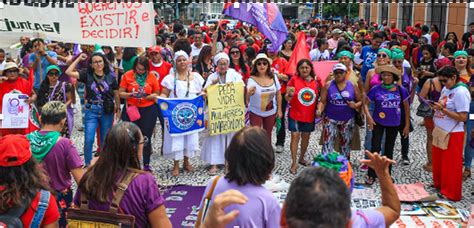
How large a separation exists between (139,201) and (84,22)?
176 inches

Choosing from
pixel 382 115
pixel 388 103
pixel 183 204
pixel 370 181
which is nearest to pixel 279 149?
pixel 370 181

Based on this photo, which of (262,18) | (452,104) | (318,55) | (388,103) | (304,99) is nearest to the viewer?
(452,104)

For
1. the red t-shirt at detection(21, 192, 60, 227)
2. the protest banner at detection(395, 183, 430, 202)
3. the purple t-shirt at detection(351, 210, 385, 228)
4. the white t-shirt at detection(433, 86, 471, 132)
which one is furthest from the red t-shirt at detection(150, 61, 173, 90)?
the purple t-shirt at detection(351, 210, 385, 228)

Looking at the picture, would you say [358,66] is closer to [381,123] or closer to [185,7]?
[381,123]

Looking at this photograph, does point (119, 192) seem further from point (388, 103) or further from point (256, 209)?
point (388, 103)

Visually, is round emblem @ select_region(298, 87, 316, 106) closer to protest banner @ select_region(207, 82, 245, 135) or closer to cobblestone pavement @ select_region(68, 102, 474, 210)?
protest banner @ select_region(207, 82, 245, 135)

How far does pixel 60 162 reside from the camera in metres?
4.28

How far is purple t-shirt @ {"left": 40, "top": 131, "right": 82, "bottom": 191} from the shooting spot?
4.24m

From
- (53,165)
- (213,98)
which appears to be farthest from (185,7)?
→ (53,165)

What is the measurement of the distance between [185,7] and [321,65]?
149 feet

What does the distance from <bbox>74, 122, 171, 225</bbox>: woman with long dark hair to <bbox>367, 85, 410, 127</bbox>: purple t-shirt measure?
4.28 m

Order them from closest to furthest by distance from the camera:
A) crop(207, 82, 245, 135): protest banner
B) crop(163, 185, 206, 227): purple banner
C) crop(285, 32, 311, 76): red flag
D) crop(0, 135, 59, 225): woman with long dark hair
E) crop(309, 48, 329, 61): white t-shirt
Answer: crop(0, 135, 59, 225): woman with long dark hair
crop(163, 185, 206, 227): purple banner
crop(207, 82, 245, 135): protest banner
crop(285, 32, 311, 76): red flag
crop(309, 48, 329, 61): white t-shirt

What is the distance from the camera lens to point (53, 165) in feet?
14.0

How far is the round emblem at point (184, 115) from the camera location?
7.54 m
